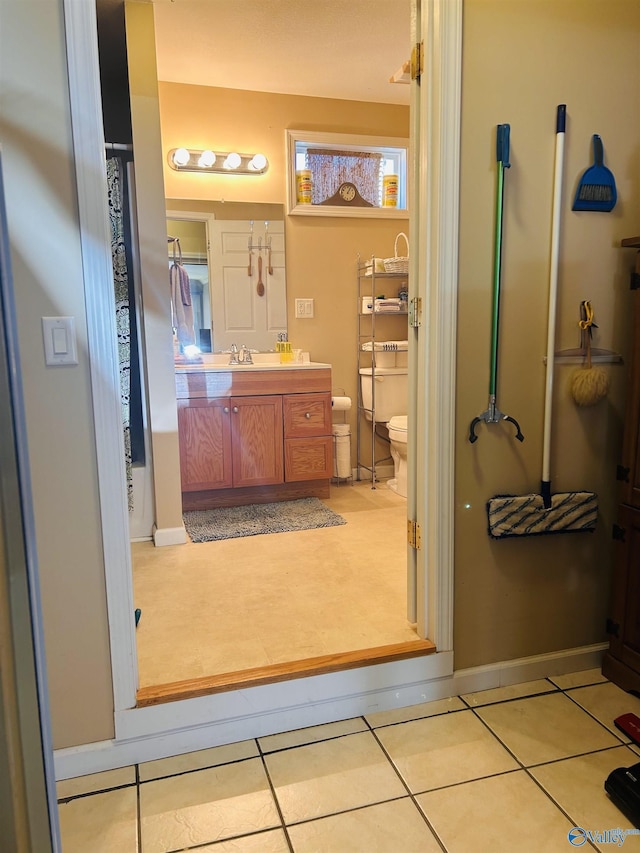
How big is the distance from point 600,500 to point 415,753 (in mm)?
970

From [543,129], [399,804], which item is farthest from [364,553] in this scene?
[543,129]

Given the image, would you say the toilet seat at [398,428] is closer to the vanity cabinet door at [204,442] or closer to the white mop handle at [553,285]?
the vanity cabinet door at [204,442]

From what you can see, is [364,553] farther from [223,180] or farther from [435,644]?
[223,180]

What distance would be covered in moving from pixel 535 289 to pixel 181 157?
2.60m

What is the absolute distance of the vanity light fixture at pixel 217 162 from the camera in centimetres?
352

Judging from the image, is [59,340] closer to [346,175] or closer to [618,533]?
[618,533]

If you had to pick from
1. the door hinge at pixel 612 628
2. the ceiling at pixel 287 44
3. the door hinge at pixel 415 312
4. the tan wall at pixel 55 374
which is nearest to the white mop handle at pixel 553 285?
the door hinge at pixel 415 312

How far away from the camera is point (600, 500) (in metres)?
1.90

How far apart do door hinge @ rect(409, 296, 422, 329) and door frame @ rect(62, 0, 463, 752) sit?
26 millimetres

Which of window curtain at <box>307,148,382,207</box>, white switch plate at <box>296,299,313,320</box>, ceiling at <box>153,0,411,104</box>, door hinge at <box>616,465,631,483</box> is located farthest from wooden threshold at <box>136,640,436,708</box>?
window curtain at <box>307,148,382,207</box>

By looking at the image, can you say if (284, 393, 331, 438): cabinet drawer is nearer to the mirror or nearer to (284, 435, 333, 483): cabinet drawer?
(284, 435, 333, 483): cabinet drawer

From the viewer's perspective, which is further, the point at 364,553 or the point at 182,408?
the point at 182,408

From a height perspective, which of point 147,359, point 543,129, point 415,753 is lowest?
point 415,753

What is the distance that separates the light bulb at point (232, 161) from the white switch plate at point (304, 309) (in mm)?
911
